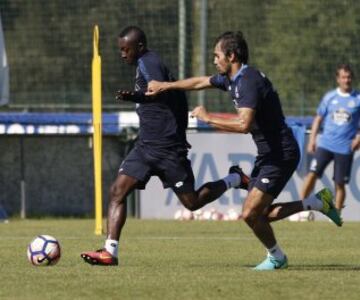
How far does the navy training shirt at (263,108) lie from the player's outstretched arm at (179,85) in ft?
1.00

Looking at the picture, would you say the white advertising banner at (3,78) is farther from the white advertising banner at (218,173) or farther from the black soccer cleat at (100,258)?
the black soccer cleat at (100,258)

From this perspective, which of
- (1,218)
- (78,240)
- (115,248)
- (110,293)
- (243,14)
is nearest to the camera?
(110,293)

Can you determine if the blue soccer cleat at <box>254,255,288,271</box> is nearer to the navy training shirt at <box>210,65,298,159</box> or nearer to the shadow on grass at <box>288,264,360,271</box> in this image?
the shadow on grass at <box>288,264,360,271</box>

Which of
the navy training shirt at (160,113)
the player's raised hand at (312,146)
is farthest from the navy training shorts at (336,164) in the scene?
the navy training shirt at (160,113)

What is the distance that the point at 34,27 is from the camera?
25.1 metres

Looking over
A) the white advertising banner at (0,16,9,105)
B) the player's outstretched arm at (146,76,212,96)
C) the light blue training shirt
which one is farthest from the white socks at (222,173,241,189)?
the white advertising banner at (0,16,9,105)

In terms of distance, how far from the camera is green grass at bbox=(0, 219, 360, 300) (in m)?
9.57

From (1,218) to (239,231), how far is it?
485 centimetres

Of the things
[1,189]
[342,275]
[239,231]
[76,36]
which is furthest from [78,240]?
[76,36]

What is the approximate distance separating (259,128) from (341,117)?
906cm

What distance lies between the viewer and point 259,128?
37.0 ft

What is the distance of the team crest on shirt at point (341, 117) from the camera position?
65.9 feet

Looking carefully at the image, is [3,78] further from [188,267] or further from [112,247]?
[188,267]

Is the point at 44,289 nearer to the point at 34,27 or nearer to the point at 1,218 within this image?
the point at 1,218
